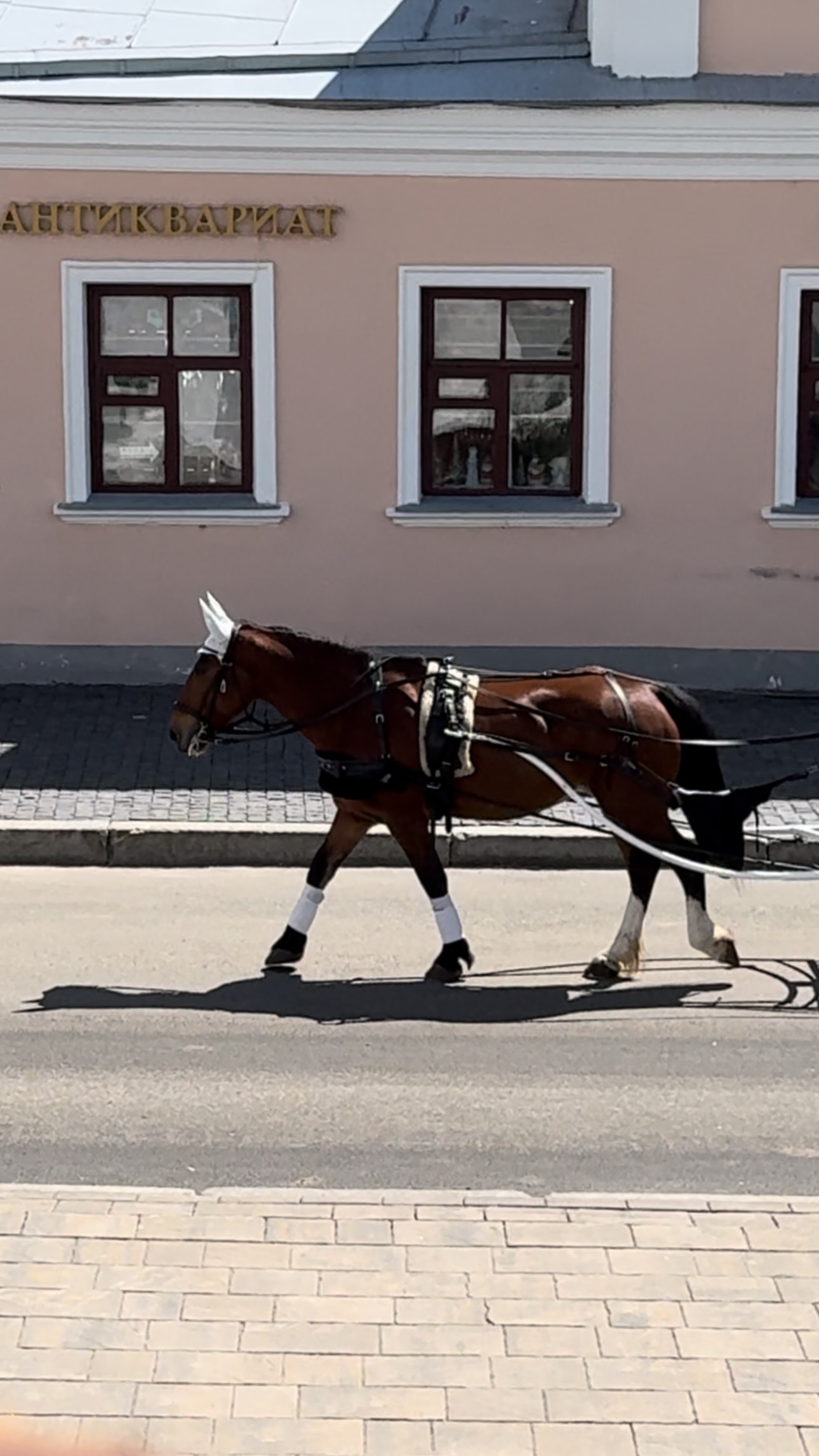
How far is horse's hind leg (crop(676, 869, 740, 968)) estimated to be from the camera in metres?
8.41

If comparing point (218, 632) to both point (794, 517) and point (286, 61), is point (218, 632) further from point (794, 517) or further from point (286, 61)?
point (286, 61)

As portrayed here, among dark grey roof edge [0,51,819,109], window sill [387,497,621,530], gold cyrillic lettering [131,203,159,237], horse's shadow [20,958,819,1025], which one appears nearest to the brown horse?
horse's shadow [20,958,819,1025]

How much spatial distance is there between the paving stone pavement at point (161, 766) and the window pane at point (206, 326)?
2.72m

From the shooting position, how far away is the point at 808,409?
15.4 meters

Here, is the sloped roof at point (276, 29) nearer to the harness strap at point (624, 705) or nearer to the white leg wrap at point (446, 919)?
the harness strap at point (624, 705)

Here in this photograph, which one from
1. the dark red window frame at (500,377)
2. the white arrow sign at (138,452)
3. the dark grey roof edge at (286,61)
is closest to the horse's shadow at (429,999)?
the dark red window frame at (500,377)

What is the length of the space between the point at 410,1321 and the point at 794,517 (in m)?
11.4

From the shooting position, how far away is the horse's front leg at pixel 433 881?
823 centimetres

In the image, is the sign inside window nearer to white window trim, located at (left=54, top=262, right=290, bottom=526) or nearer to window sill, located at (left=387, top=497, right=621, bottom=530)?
white window trim, located at (left=54, top=262, right=290, bottom=526)

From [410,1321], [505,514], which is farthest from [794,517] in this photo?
[410,1321]

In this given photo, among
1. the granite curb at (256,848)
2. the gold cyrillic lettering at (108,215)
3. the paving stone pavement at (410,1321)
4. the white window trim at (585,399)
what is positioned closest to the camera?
the paving stone pavement at (410,1321)

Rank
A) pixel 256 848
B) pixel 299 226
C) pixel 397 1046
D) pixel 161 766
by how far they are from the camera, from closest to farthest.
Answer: pixel 397 1046, pixel 256 848, pixel 161 766, pixel 299 226

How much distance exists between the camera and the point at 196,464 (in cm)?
1538

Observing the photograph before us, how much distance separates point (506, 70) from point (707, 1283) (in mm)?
11948
